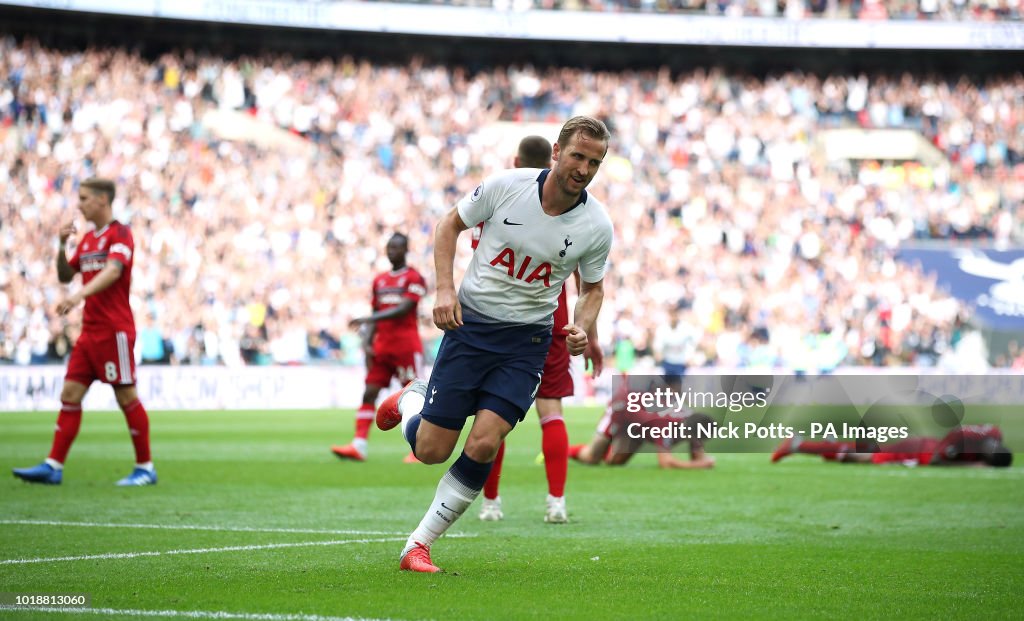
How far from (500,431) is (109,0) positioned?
33.9 metres

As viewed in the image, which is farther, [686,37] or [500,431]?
[686,37]

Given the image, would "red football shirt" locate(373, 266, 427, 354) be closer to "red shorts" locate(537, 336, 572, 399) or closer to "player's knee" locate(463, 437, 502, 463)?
"red shorts" locate(537, 336, 572, 399)

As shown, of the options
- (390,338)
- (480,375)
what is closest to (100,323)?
(390,338)

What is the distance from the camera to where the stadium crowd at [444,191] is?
31.3 metres

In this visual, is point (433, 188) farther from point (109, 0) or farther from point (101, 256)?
point (101, 256)

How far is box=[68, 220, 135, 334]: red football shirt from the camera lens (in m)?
11.2

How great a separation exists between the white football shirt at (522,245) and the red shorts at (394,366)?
8803 millimetres

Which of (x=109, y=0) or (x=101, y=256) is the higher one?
(x=109, y=0)

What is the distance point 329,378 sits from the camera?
30188mm

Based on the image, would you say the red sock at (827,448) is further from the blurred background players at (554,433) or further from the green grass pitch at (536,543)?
the blurred background players at (554,433)

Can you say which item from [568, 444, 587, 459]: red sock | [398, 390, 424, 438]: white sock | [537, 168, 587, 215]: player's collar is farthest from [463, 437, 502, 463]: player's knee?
[568, 444, 587, 459]: red sock

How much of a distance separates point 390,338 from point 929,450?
645 centimetres

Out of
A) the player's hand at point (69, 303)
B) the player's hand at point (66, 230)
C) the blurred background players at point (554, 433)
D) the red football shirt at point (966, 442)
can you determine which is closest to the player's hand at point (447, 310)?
the blurred background players at point (554, 433)

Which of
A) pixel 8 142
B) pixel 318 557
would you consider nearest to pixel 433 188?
pixel 8 142
